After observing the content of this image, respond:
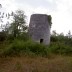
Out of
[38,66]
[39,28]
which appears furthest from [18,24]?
[38,66]

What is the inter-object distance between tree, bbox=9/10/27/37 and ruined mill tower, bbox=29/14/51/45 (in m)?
2.65

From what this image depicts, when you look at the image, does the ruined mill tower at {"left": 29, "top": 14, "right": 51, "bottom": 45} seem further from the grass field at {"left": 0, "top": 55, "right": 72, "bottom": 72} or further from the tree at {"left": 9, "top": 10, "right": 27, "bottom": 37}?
the grass field at {"left": 0, "top": 55, "right": 72, "bottom": 72}

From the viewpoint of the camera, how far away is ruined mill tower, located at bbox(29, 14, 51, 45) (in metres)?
22.1

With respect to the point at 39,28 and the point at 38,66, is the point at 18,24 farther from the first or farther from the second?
the point at 38,66

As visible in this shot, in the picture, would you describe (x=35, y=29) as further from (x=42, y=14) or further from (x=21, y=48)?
(x=21, y=48)

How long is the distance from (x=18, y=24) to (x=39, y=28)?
4.47 m

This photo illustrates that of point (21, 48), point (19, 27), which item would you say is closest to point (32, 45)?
point (21, 48)

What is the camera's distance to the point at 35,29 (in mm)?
22281

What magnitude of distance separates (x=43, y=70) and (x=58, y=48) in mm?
12179

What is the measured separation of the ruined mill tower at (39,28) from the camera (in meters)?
22.1

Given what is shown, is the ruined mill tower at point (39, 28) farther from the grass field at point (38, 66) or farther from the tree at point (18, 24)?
the grass field at point (38, 66)

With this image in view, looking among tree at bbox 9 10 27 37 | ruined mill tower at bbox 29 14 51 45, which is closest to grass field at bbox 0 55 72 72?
ruined mill tower at bbox 29 14 51 45

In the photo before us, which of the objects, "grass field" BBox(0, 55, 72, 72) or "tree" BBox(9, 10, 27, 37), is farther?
"tree" BBox(9, 10, 27, 37)

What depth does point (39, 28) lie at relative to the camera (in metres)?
22.1
